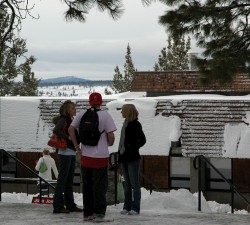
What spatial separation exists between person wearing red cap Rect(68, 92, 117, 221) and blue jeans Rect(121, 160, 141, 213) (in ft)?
2.20

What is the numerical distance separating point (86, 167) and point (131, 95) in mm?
23831

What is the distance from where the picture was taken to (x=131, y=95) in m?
32.1

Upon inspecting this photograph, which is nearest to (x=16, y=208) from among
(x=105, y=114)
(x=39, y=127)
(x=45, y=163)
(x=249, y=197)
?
(x=105, y=114)

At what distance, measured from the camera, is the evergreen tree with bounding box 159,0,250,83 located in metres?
14.0

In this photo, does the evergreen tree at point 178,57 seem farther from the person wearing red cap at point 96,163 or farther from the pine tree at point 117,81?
the person wearing red cap at point 96,163

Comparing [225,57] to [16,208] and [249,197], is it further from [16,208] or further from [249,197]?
[249,197]

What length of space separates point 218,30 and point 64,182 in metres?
7.14

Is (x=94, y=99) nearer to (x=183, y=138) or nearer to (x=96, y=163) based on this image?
(x=96, y=163)

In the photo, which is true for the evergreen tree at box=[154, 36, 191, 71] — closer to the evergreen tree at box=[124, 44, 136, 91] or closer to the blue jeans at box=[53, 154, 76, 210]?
the evergreen tree at box=[124, 44, 136, 91]

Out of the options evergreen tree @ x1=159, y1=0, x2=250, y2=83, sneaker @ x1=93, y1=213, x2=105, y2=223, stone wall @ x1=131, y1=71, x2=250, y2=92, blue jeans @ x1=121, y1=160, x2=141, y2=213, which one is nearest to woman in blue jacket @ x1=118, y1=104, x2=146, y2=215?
blue jeans @ x1=121, y1=160, x2=141, y2=213

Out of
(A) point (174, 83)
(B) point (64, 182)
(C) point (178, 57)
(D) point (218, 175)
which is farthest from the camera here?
(C) point (178, 57)

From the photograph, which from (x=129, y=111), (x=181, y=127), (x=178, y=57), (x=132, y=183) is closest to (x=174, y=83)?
(x=181, y=127)

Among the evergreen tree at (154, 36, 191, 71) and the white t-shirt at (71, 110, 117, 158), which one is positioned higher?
the evergreen tree at (154, 36, 191, 71)

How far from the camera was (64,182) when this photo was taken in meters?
8.92
